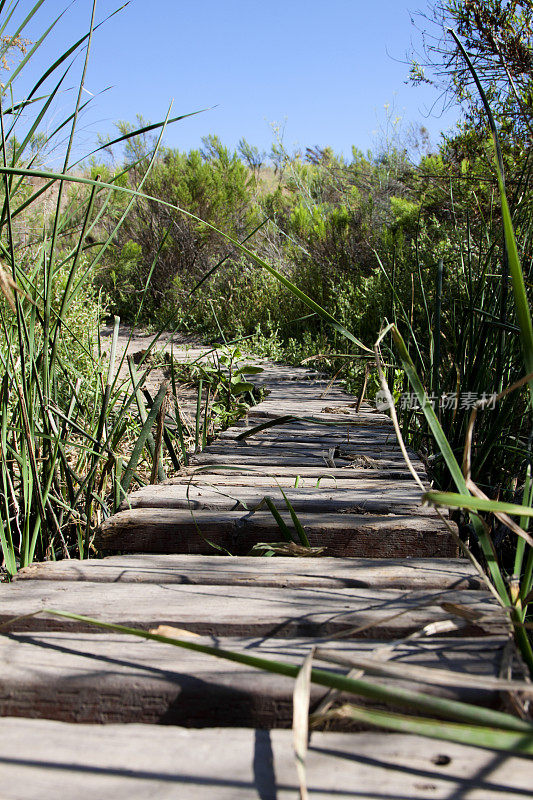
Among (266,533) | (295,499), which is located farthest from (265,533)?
(295,499)

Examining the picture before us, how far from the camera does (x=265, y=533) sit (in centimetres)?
155

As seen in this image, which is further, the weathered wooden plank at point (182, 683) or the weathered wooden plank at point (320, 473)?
the weathered wooden plank at point (320, 473)

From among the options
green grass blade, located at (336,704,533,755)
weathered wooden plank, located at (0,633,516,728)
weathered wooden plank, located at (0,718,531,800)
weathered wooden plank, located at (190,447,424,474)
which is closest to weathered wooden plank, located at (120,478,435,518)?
weathered wooden plank, located at (190,447,424,474)

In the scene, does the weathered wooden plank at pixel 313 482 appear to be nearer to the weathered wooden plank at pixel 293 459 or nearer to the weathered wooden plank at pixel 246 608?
the weathered wooden plank at pixel 293 459

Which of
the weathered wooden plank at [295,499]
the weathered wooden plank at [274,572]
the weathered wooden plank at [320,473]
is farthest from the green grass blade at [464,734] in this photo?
the weathered wooden plank at [320,473]

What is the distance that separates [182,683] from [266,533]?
0.77m

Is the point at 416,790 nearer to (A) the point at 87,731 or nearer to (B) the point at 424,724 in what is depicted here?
(B) the point at 424,724

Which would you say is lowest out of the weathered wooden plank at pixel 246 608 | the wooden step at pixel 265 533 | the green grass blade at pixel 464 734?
the wooden step at pixel 265 533

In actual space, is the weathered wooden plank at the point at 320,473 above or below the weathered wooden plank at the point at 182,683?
below

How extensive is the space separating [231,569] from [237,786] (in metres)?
0.60

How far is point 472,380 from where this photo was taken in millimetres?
2102

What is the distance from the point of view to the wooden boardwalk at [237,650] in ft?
2.11

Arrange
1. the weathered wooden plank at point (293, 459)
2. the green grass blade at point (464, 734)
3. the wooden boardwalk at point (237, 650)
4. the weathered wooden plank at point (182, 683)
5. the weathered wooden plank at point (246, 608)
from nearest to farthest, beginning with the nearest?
the green grass blade at point (464, 734) → the wooden boardwalk at point (237, 650) → the weathered wooden plank at point (182, 683) → the weathered wooden plank at point (246, 608) → the weathered wooden plank at point (293, 459)

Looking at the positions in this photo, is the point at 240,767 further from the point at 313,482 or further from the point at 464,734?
the point at 313,482
